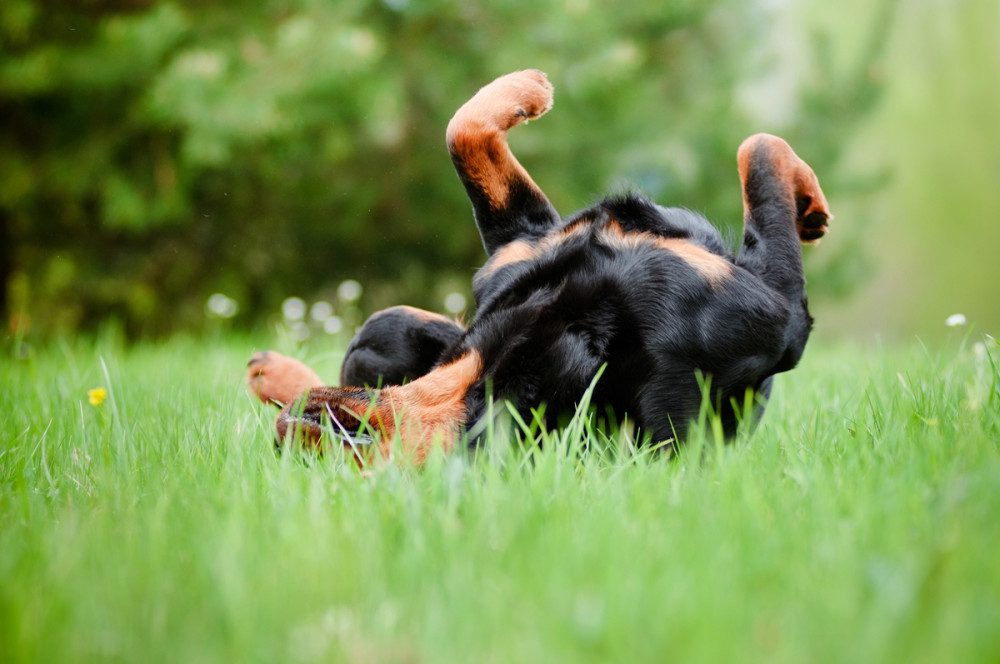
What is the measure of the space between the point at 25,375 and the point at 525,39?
3.70 meters

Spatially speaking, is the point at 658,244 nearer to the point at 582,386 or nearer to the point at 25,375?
the point at 582,386

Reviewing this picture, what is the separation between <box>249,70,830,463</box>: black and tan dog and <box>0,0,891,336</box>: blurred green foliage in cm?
231

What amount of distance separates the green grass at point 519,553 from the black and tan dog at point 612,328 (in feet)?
0.43

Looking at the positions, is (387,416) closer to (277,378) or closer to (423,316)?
(423,316)

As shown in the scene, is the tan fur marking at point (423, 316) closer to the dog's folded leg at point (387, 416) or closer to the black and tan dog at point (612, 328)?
the black and tan dog at point (612, 328)

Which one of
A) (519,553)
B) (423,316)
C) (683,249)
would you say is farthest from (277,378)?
(519,553)

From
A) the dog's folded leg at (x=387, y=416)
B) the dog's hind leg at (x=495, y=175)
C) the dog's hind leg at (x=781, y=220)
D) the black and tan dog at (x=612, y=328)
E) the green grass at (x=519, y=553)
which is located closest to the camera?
the green grass at (x=519, y=553)

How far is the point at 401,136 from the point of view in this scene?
6.07m

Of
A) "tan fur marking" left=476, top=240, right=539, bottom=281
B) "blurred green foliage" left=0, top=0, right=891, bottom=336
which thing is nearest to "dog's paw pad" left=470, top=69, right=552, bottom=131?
"tan fur marking" left=476, top=240, right=539, bottom=281

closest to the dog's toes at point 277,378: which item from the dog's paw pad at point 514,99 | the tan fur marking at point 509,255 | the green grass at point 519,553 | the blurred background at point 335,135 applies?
the green grass at point 519,553

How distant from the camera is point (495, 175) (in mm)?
2473

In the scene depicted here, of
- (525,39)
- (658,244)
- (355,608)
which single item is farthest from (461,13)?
(355,608)

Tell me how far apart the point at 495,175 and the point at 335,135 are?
3.31 metres

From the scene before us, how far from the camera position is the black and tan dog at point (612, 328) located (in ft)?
5.83
